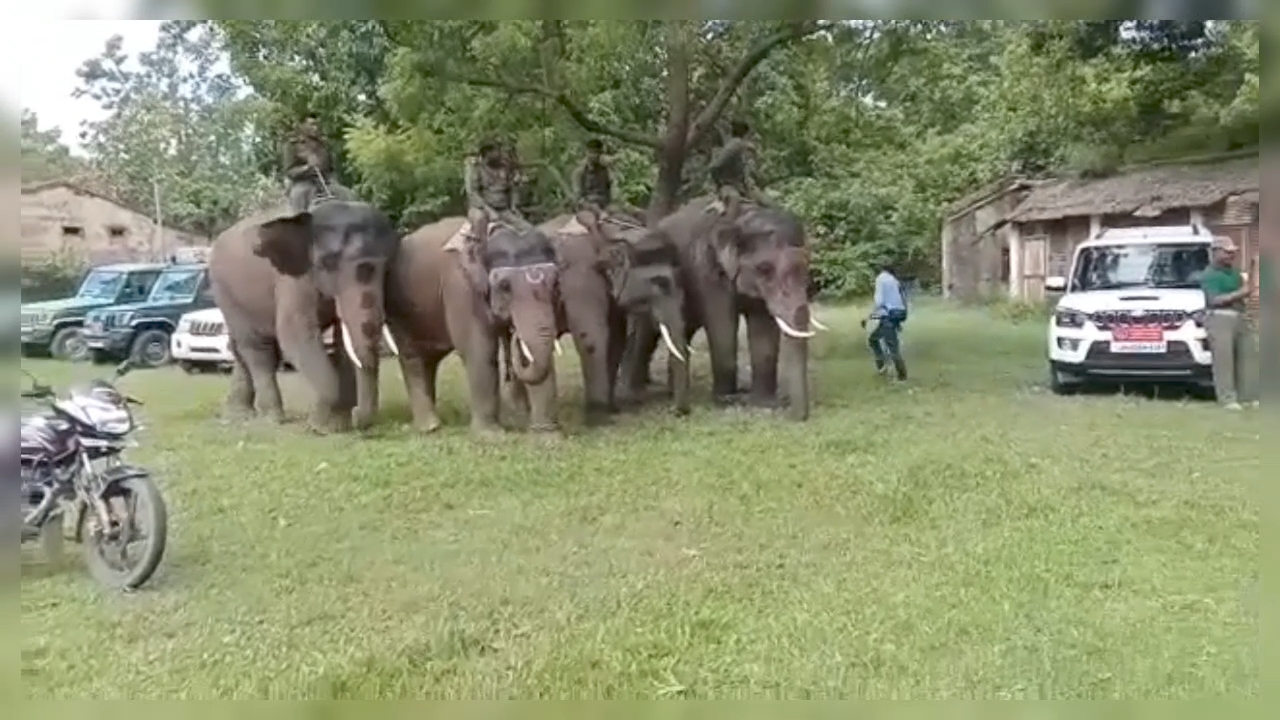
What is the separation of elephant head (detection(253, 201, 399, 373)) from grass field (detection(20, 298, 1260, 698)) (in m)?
0.47

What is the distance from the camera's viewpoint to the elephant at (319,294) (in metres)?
5.35

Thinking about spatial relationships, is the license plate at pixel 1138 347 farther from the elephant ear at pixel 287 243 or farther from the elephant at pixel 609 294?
the elephant ear at pixel 287 243

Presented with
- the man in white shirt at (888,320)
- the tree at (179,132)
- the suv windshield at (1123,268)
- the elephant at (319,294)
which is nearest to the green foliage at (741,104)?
the tree at (179,132)

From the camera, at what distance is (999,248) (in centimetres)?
533

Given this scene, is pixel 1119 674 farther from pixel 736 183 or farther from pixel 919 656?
pixel 736 183

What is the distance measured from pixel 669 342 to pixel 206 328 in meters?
2.35

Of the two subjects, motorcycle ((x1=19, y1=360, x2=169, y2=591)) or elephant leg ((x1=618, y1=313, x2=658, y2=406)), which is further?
elephant leg ((x1=618, y1=313, x2=658, y2=406))

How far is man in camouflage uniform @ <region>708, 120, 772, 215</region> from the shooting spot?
20.5 feet

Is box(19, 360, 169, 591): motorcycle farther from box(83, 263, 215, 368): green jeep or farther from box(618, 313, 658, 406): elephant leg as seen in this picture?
box(618, 313, 658, 406): elephant leg

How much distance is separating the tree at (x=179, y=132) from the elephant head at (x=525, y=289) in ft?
3.38

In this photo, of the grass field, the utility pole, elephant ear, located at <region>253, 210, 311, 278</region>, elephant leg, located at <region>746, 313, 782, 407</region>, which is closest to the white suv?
the grass field

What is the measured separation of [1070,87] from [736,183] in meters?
1.90

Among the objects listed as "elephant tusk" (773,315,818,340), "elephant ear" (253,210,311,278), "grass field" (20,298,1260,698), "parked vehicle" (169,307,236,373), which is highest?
"elephant ear" (253,210,311,278)

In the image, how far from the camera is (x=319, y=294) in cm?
558
